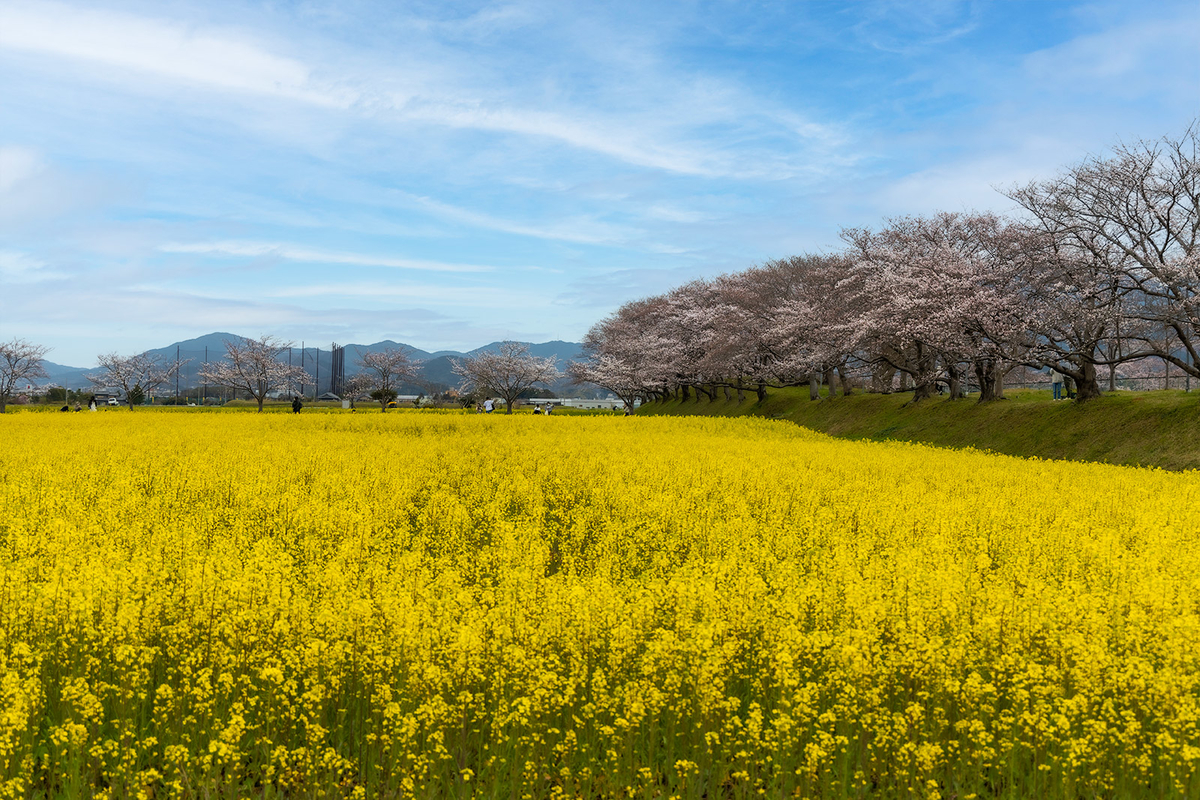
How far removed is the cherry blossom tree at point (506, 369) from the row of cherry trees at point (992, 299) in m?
43.1

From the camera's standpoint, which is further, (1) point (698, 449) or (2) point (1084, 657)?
(1) point (698, 449)

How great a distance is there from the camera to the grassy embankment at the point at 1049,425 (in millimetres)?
28172

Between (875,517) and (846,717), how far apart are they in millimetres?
7465

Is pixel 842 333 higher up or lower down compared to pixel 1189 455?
higher up

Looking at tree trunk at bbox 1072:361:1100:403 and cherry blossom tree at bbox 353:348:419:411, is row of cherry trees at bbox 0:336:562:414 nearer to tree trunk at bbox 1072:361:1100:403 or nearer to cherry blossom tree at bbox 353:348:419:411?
cherry blossom tree at bbox 353:348:419:411

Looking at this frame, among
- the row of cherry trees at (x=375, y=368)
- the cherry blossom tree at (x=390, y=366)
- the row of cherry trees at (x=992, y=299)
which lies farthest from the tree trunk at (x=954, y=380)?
the cherry blossom tree at (x=390, y=366)

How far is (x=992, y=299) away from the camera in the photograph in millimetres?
36844

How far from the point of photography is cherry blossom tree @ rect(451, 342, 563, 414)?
10766 centimetres

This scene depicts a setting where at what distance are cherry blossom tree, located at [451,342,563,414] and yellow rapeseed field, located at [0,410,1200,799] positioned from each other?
93646 millimetres

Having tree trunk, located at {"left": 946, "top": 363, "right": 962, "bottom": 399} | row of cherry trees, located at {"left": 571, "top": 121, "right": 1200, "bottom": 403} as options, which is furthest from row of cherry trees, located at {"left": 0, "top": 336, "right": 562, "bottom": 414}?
tree trunk, located at {"left": 946, "top": 363, "right": 962, "bottom": 399}

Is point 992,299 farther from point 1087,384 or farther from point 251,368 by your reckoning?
point 251,368

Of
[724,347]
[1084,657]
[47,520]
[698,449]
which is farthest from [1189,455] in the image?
[724,347]

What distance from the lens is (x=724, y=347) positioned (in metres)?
64.9

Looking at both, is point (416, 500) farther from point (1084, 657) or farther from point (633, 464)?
point (1084, 657)
